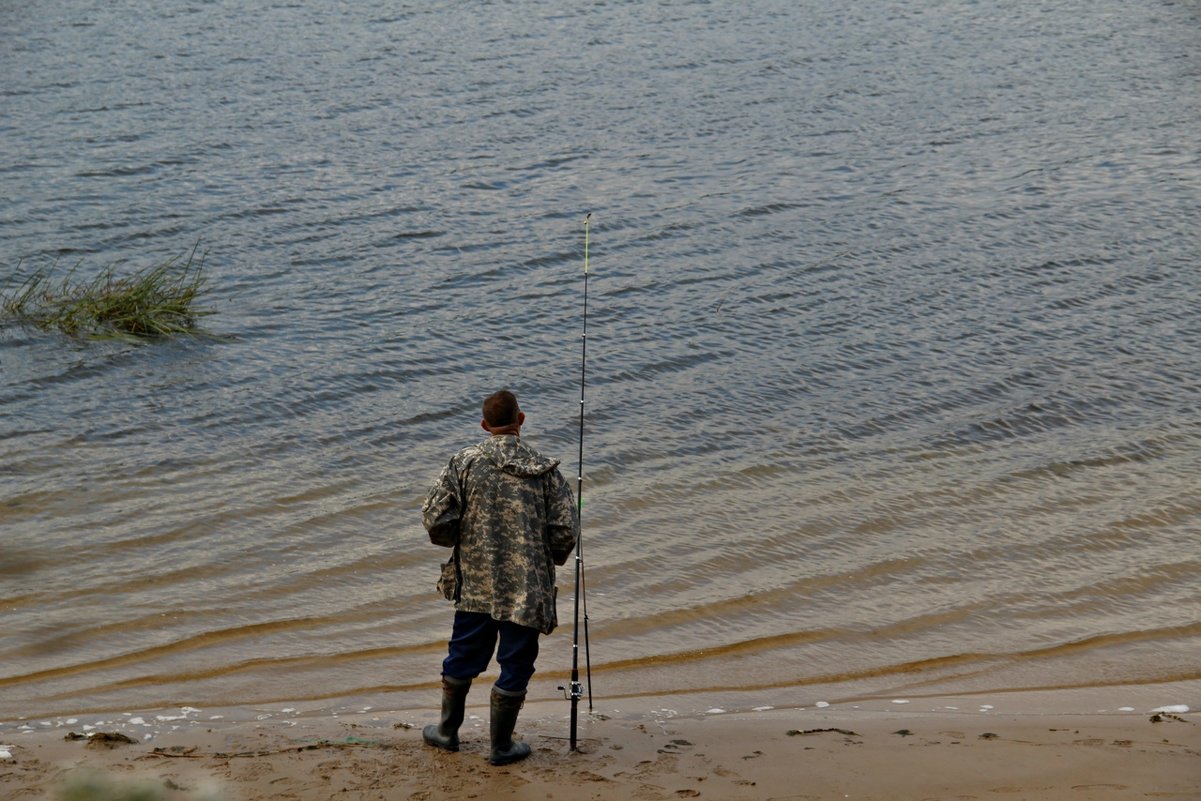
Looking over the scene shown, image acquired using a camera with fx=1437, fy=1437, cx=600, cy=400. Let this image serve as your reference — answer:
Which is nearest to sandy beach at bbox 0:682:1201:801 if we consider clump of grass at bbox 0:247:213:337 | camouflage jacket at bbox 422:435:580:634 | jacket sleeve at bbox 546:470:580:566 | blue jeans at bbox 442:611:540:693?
blue jeans at bbox 442:611:540:693

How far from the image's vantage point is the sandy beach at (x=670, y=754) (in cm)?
527

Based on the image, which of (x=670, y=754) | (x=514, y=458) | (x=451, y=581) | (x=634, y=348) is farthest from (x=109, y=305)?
(x=670, y=754)

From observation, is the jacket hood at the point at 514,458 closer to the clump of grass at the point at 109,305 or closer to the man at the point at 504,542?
the man at the point at 504,542

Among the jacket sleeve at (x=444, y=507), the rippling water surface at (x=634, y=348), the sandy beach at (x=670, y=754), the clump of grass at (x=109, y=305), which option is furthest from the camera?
the clump of grass at (x=109, y=305)

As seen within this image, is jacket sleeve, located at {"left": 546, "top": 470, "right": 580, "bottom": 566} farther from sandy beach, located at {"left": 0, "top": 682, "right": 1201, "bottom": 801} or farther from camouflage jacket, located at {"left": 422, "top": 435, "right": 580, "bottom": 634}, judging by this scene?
sandy beach, located at {"left": 0, "top": 682, "right": 1201, "bottom": 801}

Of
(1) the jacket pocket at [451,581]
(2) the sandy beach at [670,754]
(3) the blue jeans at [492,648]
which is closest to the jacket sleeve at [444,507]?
(1) the jacket pocket at [451,581]

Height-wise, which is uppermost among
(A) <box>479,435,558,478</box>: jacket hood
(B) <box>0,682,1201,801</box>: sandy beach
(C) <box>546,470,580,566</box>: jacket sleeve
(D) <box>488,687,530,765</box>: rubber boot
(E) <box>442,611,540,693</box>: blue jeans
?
(A) <box>479,435,558,478</box>: jacket hood

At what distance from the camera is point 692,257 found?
548 inches

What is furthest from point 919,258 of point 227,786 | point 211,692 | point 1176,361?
point 227,786

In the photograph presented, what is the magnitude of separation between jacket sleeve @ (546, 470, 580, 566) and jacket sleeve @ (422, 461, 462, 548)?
13.8 inches

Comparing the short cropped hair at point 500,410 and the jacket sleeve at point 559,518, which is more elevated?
the short cropped hair at point 500,410

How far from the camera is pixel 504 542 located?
5.51m

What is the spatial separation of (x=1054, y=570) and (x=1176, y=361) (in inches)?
160

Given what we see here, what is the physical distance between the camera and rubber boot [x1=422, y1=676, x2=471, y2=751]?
18.6ft
